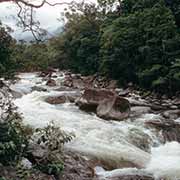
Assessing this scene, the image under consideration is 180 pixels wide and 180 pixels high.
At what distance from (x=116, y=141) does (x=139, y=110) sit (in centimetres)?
522

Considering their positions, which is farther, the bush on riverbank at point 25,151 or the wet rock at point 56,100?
the wet rock at point 56,100

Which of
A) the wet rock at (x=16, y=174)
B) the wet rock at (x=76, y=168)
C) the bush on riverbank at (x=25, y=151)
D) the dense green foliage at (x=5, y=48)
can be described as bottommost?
the wet rock at (x=76, y=168)

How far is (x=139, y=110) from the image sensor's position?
609 inches

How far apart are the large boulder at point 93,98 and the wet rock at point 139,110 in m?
1.14

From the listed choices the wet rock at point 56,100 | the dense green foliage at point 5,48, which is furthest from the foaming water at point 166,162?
the wet rock at point 56,100

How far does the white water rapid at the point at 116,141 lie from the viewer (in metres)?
8.81

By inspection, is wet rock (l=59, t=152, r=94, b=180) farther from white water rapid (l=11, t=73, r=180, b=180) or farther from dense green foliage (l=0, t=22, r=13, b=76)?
dense green foliage (l=0, t=22, r=13, b=76)

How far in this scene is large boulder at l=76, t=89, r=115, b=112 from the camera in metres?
14.4

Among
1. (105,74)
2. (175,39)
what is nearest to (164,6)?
(175,39)

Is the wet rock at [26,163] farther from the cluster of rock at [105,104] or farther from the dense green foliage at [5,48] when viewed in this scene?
the cluster of rock at [105,104]

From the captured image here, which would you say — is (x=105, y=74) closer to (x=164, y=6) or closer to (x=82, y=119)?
(x=164, y=6)

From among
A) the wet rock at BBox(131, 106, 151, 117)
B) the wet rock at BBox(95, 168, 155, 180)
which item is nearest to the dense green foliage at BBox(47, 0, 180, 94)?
the wet rock at BBox(131, 106, 151, 117)

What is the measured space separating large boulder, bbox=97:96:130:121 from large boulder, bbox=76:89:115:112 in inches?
10.2

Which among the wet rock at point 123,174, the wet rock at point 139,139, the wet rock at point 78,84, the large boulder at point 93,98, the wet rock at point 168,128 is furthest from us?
the wet rock at point 78,84
